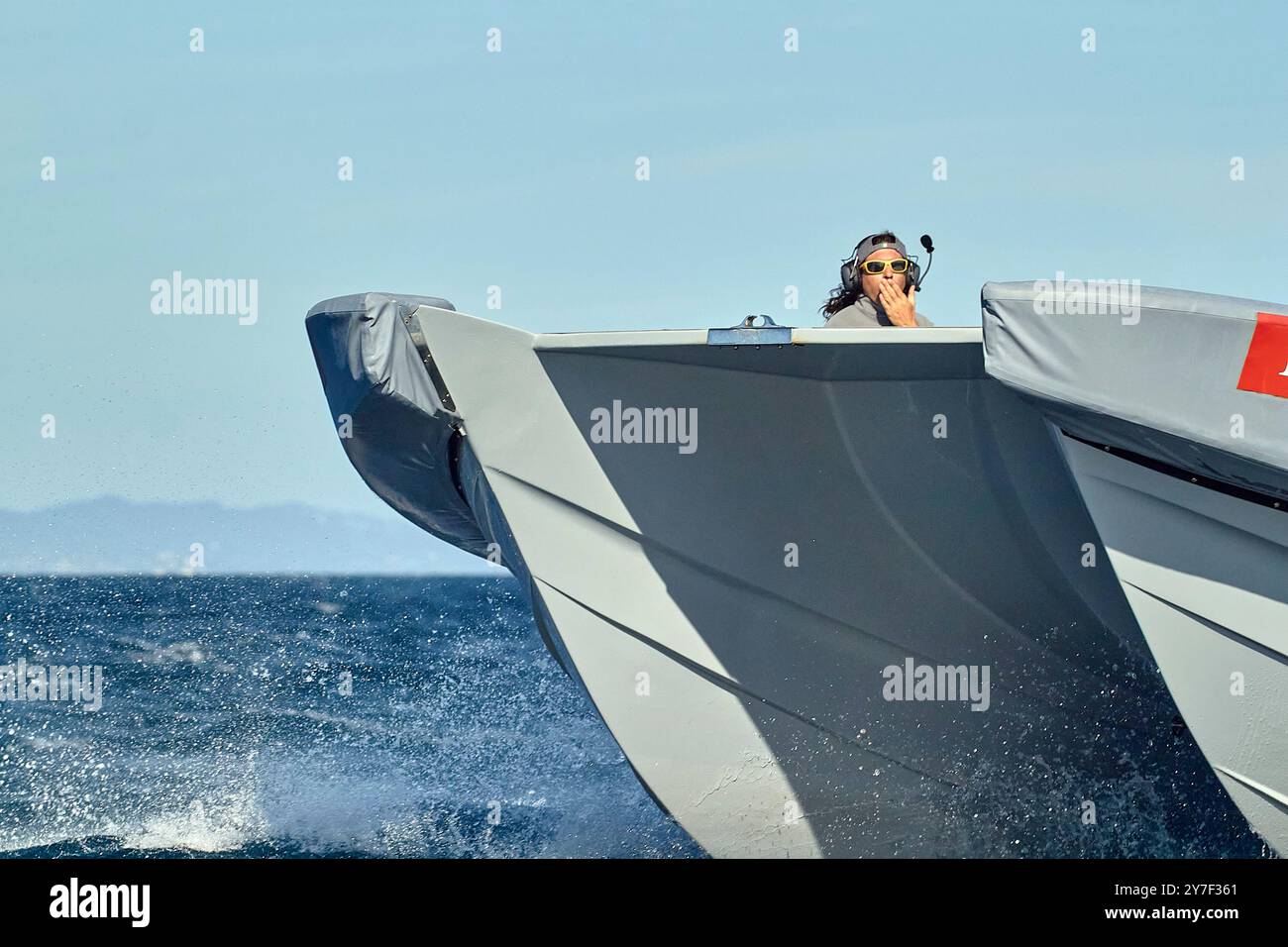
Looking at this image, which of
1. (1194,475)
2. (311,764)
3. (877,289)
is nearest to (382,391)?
(877,289)

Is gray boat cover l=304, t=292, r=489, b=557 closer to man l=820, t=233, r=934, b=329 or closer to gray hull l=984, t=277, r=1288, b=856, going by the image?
man l=820, t=233, r=934, b=329

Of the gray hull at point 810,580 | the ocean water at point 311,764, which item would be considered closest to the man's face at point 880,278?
the gray hull at point 810,580

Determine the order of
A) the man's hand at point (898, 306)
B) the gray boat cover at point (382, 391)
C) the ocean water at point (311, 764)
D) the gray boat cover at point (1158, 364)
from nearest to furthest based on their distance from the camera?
1. the gray boat cover at point (1158, 364)
2. the gray boat cover at point (382, 391)
3. the man's hand at point (898, 306)
4. the ocean water at point (311, 764)

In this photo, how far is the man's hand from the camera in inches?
187

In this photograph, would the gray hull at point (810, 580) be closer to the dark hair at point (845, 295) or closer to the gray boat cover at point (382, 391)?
the gray boat cover at point (382, 391)

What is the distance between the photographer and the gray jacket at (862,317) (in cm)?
479

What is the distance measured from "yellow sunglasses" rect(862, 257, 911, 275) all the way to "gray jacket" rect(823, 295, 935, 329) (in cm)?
11

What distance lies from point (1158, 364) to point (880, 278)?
4.20 feet

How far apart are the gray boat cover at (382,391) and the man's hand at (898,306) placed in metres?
1.60

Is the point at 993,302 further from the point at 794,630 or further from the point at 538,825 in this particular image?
the point at 538,825

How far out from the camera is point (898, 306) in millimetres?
4762

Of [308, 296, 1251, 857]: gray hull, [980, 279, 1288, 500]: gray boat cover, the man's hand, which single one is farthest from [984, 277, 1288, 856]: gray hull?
the man's hand

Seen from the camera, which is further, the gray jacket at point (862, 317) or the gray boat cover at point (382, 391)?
the gray jacket at point (862, 317)
